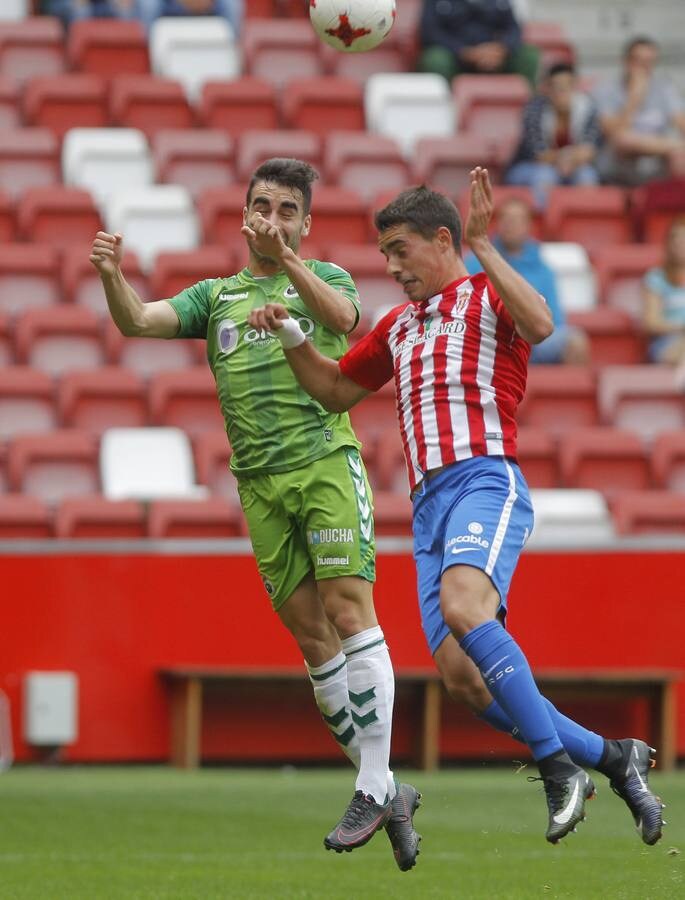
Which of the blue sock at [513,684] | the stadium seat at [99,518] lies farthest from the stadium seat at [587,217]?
the blue sock at [513,684]

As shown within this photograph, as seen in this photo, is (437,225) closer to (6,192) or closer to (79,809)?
(79,809)

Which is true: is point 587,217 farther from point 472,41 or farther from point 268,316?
point 268,316

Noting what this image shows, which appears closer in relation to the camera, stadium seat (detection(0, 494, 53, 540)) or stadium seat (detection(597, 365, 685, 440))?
stadium seat (detection(0, 494, 53, 540))

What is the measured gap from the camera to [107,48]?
14109mm

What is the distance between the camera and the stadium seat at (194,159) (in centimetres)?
1338

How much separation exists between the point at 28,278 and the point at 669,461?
440cm

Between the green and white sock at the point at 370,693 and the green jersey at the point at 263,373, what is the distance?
682 millimetres

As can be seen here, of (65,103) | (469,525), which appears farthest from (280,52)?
(469,525)

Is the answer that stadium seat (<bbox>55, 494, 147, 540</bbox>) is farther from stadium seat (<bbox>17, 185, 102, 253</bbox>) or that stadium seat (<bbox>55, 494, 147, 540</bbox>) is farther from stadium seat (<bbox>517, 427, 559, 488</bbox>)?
stadium seat (<bbox>17, 185, 102, 253</bbox>)

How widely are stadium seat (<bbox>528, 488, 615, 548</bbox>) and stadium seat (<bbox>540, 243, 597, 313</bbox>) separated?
219 cm

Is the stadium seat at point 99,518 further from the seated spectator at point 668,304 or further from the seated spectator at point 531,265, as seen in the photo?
the seated spectator at point 668,304

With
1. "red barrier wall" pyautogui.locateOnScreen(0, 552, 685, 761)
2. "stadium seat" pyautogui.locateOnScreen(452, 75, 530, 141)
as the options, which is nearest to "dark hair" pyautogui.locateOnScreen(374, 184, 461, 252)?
"red barrier wall" pyautogui.locateOnScreen(0, 552, 685, 761)

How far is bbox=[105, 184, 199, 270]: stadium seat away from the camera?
12.6 meters

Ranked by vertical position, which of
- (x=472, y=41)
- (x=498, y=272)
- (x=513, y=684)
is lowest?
(x=513, y=684)
